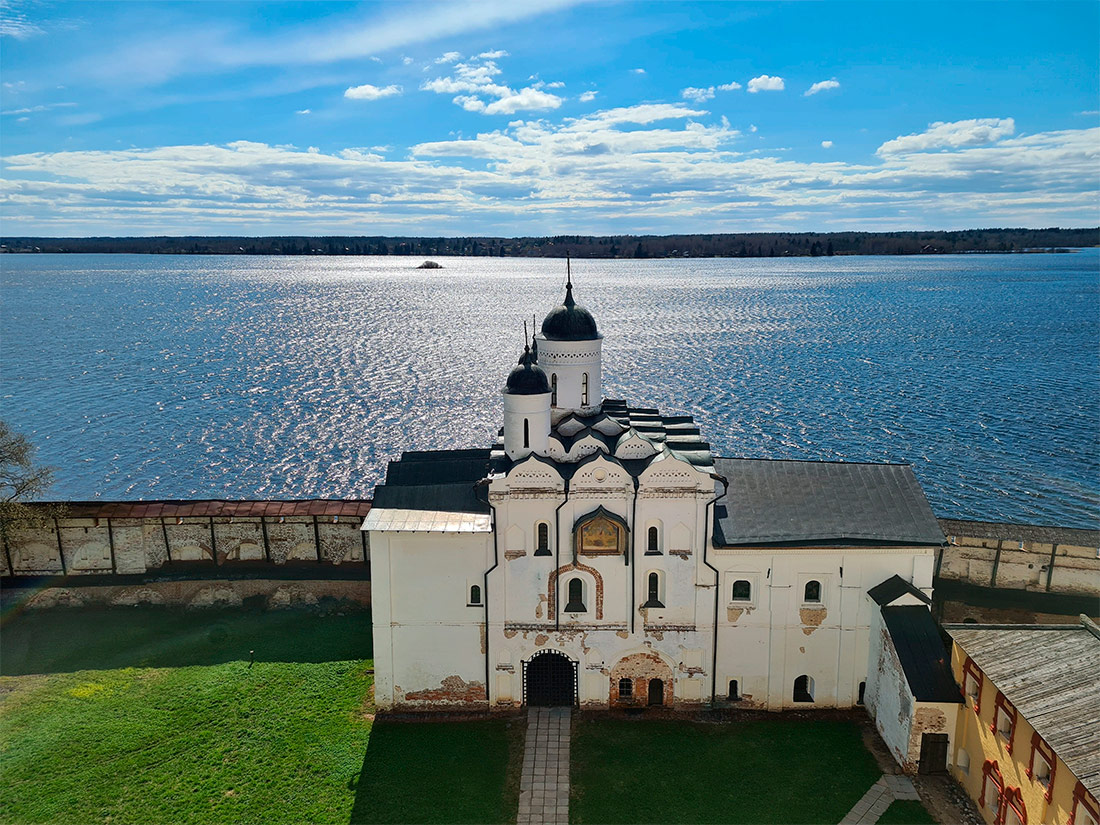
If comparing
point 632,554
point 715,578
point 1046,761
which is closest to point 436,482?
point 632,554

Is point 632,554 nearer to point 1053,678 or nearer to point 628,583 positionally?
point 628,583

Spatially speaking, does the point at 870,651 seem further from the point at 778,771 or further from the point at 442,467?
the point at 442,467

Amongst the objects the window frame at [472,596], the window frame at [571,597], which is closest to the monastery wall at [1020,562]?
the window frame at [571,597]

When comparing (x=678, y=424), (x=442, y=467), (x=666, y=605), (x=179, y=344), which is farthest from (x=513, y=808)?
(x=179, y=344)

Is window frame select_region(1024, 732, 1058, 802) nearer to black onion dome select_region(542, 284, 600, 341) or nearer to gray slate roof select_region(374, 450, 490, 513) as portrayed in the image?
gray slate roof select_region(374, 450, 490, 513)

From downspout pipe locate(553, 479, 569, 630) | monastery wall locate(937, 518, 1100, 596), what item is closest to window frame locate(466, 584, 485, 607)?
downspout pipe locate(553, 479, 569, 630)

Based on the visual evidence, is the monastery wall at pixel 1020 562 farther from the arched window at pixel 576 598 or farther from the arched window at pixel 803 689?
the arched window at pixel 576 598
